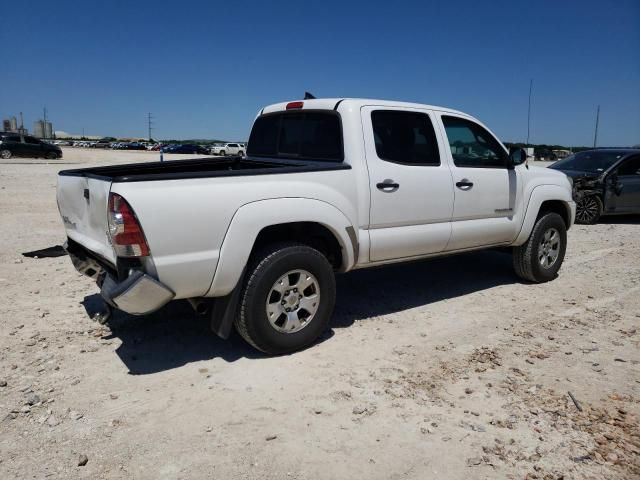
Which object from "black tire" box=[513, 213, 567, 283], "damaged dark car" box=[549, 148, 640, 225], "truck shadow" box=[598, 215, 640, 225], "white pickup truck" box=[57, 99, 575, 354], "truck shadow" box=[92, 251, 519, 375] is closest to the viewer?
"white pickup truck" box=[57, 99, 575, 354]

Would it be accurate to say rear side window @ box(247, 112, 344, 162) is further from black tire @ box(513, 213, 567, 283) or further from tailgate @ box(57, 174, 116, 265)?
black tire @ box(513, 213, 567, 283)

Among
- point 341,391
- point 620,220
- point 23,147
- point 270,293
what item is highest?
point 23,147

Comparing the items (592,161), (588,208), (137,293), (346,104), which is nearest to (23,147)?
(592,161)

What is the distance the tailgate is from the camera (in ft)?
11.4

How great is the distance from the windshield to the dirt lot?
657 centimetres

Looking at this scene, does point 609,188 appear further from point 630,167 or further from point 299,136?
point 299,136

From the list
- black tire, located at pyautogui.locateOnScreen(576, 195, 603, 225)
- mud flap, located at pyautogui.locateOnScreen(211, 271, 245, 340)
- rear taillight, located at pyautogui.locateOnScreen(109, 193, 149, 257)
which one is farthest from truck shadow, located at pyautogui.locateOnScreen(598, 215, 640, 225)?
rear taillight, located at pyautogui.locateOnScreen(109, 193, 149, 257)

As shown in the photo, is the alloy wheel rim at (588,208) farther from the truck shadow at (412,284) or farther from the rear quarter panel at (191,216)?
the rear quarter panel at (191,216)

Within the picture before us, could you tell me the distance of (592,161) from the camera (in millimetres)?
11453

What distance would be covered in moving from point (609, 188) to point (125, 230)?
1062cm

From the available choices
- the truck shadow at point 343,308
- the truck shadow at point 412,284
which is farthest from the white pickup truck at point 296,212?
the truck shadow at point 412,284

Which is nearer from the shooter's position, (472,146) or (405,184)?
(405,184)

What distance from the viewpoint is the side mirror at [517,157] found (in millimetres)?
5398

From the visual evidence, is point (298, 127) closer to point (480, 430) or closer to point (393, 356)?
point (393, 356)
